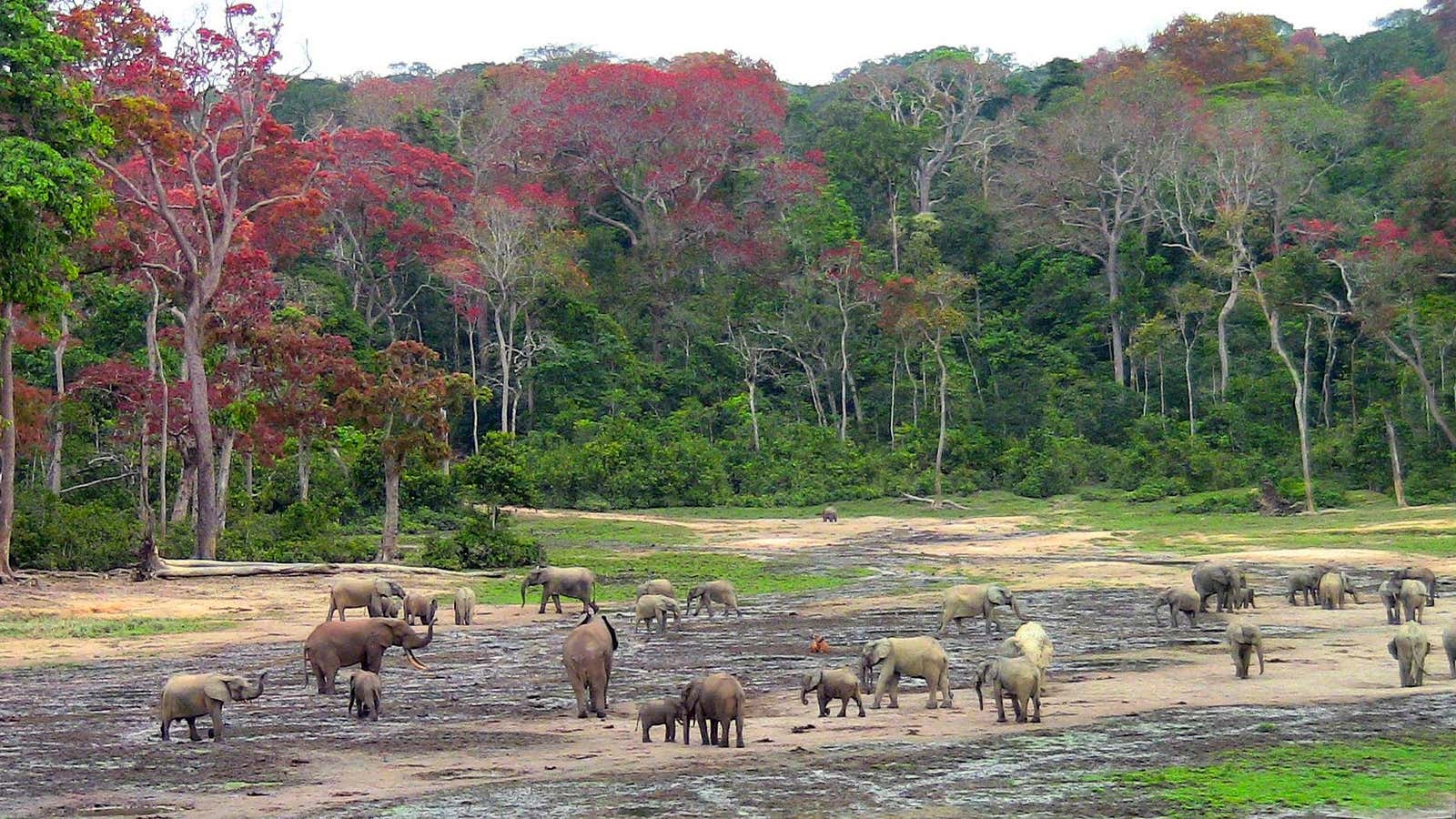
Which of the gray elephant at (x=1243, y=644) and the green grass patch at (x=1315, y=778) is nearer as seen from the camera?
the green grass patch at (x=1315, y=778)

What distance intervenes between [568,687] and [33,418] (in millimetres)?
22208

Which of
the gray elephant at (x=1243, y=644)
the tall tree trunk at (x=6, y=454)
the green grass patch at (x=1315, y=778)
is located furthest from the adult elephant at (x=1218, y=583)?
the tall tree trunk at (x=6, y=454)

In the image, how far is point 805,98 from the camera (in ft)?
288

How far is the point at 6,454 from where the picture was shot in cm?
2881

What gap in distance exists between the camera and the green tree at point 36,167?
26.1 meters

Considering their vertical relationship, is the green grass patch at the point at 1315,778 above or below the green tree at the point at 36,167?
below

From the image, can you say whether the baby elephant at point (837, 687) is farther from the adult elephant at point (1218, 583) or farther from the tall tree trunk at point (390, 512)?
the tall tree trunk at point (390, 512)

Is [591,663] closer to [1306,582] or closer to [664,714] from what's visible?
[664,714]

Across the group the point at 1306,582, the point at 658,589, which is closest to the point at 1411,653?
the point at 1306,582

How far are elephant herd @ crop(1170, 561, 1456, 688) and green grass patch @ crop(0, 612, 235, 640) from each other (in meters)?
13.9

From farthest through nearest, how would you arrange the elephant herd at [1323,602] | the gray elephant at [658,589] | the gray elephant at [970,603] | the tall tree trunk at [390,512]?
the tall tree trunk at [390,512]
the gray elephant at [658,589]
the gray elephant at [970,603]
the elephant herd at [1323,602]

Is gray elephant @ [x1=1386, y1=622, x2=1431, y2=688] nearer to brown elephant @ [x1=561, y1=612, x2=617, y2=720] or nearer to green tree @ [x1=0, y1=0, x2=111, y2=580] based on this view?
brown elephant @ [x1=561, y1=612, x2=617, y2=720]

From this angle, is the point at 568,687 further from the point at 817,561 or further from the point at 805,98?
the point at 805,98

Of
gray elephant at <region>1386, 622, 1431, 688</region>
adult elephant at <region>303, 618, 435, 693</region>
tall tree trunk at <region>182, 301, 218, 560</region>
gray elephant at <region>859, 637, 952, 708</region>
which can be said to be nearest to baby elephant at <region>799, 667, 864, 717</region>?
gray elephant at <region>859, 637, 952, 708</region>
